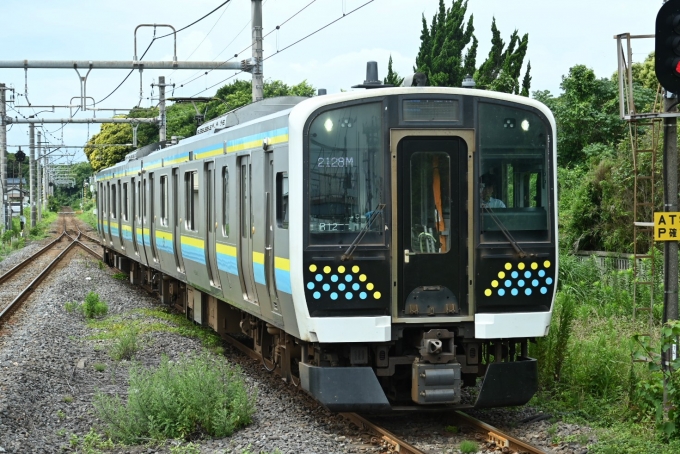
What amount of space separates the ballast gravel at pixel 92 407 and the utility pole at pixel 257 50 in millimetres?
5142

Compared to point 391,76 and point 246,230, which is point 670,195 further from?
point 391,76

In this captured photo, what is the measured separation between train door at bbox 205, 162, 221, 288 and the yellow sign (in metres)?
5.50

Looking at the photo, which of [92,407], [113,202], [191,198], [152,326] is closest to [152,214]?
[152,326]

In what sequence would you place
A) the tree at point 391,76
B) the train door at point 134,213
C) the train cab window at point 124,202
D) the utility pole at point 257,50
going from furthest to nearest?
the tree at point 391,76 < the train cab window at point 124,202 < the train door at point 134,213 < the utility pole at point 257,50

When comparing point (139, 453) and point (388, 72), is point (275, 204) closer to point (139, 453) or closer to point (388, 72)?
point (139, 453)

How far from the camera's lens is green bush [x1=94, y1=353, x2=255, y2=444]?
7.81 m

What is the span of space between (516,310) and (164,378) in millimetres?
3084

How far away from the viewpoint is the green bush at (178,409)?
781 cm

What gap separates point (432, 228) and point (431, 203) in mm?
204

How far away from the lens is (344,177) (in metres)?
7.88

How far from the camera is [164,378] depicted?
28.1 feet

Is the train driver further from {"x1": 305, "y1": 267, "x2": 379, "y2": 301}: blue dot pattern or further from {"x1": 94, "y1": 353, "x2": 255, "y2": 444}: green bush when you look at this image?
{"x1": 94, "y1": 353, "x2": 255, "y2": 444}: green bush

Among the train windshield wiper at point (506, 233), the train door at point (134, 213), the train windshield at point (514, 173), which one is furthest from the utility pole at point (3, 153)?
the train windshield wiper at point (506, 233)

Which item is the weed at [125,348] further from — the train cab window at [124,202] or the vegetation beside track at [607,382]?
the train cab window at [124,202]
